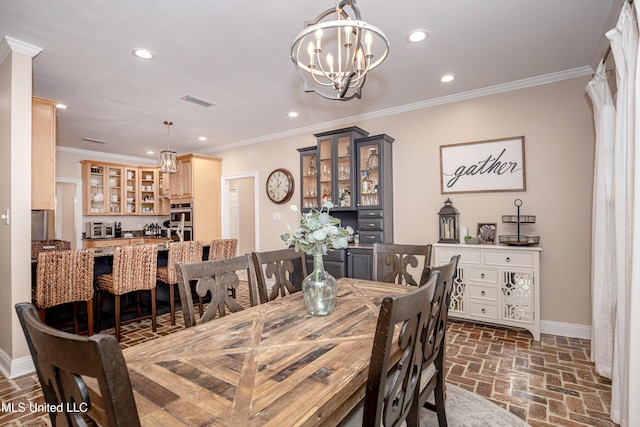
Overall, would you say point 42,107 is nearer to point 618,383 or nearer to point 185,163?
point 185,163

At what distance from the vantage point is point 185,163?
6.14 metres

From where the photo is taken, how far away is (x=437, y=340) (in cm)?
157

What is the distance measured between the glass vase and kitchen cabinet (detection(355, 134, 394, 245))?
98.6 inches

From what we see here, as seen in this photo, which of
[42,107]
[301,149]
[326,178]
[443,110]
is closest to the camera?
[42,107]

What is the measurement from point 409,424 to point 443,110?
353cm

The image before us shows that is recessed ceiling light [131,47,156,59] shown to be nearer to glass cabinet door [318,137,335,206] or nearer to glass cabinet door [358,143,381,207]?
glass cabinet door [318,137,335,206]

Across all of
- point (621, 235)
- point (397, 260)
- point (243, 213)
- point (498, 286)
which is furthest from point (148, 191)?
point (621, 235)

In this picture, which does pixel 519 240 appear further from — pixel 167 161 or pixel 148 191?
pixel 148 191

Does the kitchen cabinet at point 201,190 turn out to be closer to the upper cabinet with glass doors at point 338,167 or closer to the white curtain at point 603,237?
the upper cabinet with glass doors at point 338,167

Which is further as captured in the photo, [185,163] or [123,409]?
[185,163]

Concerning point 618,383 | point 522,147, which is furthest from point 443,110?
point 618,383

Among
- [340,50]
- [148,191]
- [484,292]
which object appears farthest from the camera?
[148,191]

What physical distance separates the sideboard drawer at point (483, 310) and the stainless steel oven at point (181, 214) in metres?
4.90

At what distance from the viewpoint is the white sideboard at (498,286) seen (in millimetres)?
3143
